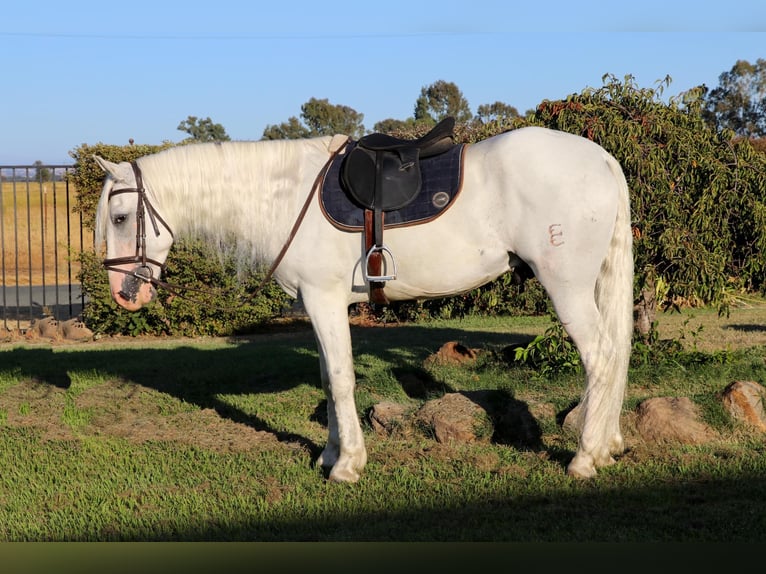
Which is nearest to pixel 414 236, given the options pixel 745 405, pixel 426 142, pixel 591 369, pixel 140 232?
pixel 426 142

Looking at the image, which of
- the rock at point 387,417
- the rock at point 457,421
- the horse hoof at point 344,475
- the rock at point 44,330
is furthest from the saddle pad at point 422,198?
the rock at point 44,330

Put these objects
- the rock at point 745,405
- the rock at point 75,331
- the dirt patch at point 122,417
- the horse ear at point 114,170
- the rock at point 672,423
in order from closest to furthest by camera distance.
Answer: the horse ear at point 114,170
the rock at point 672,423
the rock at point 745,405
the dirt patch at point 122,417
the rock at point 75,331

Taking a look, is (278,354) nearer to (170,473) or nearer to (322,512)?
(170,473)

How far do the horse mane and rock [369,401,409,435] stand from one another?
5.33ft

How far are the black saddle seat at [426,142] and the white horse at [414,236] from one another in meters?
0.18

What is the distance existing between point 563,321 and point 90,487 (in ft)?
10.2

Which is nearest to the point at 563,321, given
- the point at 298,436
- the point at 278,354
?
the point at 298,436

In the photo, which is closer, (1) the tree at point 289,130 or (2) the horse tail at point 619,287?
(2) the horse tail at point 619,287

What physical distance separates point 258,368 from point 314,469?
3.52 m

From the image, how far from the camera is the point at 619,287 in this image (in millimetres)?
5082

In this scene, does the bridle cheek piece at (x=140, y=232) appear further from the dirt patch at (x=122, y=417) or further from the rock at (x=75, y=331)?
the rock at (x=75, y=331)

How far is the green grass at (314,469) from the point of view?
428 centimetres

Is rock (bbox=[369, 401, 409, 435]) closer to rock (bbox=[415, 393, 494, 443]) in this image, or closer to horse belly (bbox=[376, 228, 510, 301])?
rock (bbox=[415, 393, 494, 443])

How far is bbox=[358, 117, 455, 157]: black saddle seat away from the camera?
5109 mm
